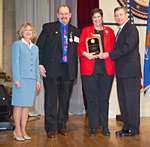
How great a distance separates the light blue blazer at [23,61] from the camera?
145 inches

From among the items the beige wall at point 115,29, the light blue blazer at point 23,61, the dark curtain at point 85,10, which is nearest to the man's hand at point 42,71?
the light blue blazer at point 23,61

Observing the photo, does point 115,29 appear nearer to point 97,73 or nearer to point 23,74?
point 97,73

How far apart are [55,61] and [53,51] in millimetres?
106

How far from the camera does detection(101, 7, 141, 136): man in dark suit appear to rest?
390 cm

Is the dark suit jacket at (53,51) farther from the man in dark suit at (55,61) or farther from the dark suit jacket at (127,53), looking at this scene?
the dark suit jacket at (127,53)

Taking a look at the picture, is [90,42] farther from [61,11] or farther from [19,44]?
[19,44]

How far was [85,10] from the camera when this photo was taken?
5562 mm

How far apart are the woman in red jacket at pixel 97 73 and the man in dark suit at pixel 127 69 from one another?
0.11m

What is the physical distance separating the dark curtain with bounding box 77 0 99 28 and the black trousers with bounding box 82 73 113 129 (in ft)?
5.66

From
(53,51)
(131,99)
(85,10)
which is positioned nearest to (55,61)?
(53,51)

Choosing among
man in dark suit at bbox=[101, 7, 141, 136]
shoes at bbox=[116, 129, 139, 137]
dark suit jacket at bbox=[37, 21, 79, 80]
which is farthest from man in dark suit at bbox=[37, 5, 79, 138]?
shoes at bbox=[116, 129, 139, 137]

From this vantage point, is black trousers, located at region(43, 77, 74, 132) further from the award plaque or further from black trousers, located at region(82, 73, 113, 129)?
the award plaque

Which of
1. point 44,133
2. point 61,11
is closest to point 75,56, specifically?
point 61,11

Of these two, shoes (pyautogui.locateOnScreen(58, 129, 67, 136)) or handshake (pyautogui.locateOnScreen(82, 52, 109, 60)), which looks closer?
handshake (pyautogui.locateOnScreen(82, 52, 109, 60))
